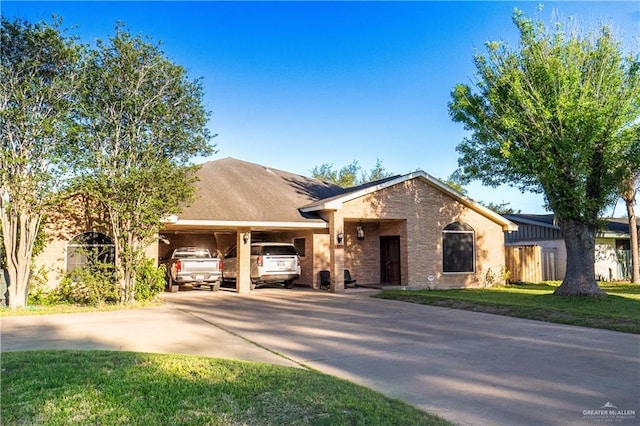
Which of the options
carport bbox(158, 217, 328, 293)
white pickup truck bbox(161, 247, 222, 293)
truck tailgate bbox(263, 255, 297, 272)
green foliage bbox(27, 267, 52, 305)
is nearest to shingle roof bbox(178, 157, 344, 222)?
carport bbox(158, 217, 328, 293)

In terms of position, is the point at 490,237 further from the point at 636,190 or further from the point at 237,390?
the point at 237,390

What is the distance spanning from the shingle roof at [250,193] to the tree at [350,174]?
110 ft

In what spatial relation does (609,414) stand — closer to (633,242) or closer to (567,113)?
(567,113)

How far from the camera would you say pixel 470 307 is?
13523 millimetres

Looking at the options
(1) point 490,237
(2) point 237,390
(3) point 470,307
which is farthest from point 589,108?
(2) point 237,390

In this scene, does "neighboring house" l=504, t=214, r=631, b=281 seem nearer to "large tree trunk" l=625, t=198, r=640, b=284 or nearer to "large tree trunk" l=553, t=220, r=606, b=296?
"large tree trunk" l=625, t=198, r=640, b=284

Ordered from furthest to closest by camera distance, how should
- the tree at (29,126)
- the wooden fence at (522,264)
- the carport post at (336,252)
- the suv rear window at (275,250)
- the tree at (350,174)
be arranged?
the tree at (350,174) → the wooden fence at (522,264) → the suv rear window at (275,250) → the carport post at (336,252) → the tree at (29,126)

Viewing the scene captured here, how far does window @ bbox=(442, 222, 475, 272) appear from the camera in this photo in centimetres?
2073

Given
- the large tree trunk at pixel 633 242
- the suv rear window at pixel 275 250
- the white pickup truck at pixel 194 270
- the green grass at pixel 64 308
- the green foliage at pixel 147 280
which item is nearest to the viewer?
the green grass at pixel 64 308

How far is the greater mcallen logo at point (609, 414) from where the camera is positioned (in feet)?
15.2

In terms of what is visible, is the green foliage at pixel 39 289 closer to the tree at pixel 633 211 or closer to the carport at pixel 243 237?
the carport at pixel 243 237

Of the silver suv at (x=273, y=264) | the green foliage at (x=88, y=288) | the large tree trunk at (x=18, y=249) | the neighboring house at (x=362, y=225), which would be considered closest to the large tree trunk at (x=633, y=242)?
the neighboring house at (x=362, y=225)

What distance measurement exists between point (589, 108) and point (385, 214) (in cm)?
826

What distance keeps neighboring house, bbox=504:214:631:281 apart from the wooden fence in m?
1.11
